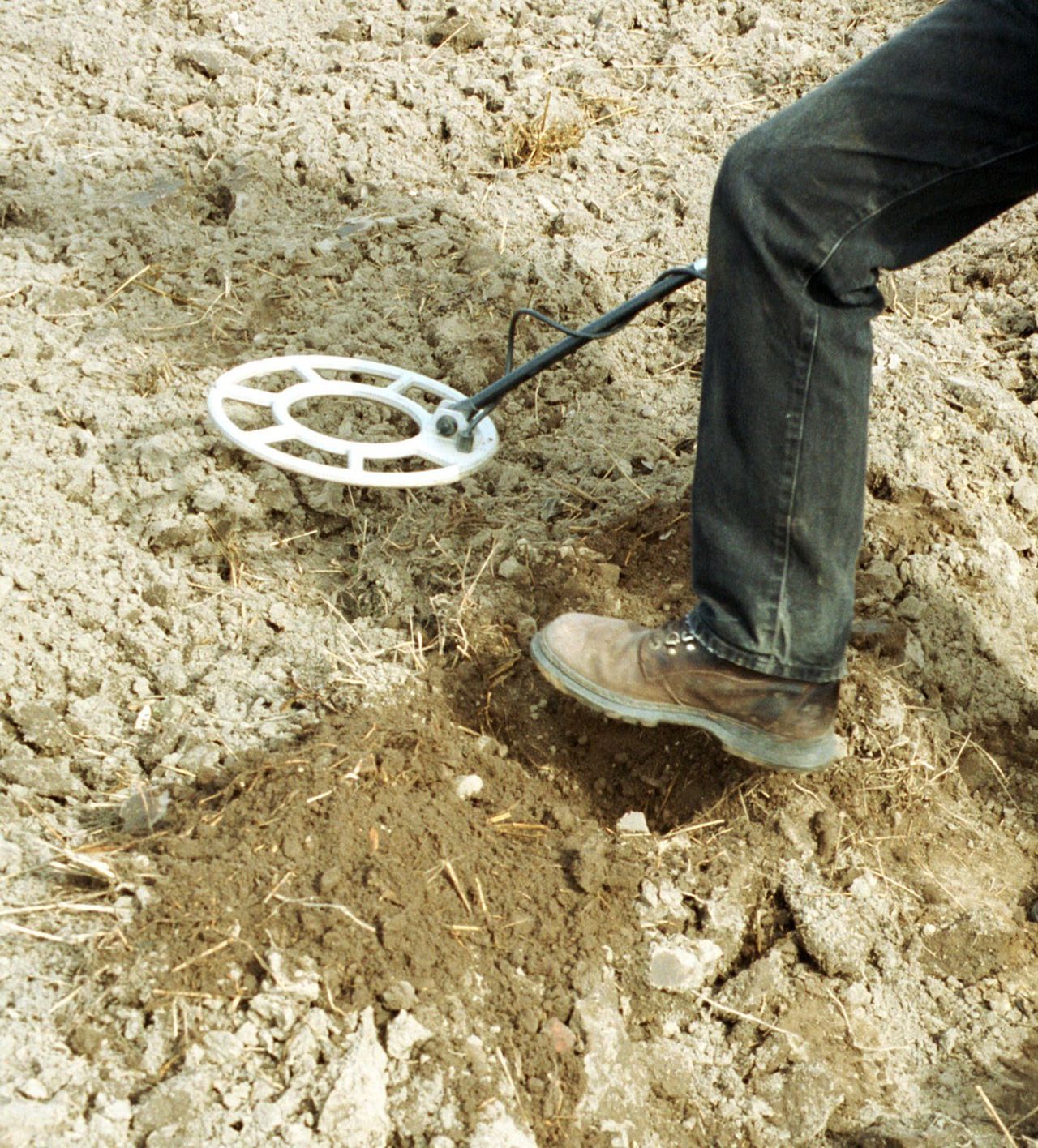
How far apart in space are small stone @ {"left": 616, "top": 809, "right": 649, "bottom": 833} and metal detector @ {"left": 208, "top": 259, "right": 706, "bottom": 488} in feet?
2.40

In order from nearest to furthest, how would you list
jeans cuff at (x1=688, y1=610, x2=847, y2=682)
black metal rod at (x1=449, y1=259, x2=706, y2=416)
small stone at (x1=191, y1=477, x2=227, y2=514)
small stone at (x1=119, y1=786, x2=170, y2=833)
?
1. jeans cuff at (x1=688, y1=610, x2=847, y2=682)
2. small stone at (x1=119, y1=786, x2=170, y2=833)
3. black metal rod at (x1=449, y1=259, x2=706, y2=416)
4. small stone at (x1=191, y1=477, x2=227, y2=514)

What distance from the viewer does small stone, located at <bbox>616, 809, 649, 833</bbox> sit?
2359mm

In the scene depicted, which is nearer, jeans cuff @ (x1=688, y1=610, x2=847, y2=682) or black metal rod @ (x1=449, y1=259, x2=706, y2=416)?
jeans cuff @ (x1=688, y1=610, x2=847, y2=682)

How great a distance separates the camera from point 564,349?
2572mm

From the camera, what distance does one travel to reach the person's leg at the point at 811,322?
70.8 inches

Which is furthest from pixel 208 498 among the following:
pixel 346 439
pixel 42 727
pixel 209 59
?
pixel 209 59

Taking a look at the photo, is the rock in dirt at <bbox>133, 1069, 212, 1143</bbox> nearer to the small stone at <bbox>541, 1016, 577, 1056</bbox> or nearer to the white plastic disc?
the small stone at <bbox>541, 1016, 577, 1056</bbox>

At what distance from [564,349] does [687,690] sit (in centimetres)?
75

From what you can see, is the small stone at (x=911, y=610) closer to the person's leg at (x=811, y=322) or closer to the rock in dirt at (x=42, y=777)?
the person's leg at (x=811, y=322)

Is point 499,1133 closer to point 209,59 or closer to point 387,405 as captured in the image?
point 387,405

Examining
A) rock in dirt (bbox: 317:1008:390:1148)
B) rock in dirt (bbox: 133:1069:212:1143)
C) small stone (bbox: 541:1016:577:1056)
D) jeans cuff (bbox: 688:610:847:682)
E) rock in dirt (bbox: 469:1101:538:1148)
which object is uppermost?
jeans cuff (bbox: 688:610:847:682)

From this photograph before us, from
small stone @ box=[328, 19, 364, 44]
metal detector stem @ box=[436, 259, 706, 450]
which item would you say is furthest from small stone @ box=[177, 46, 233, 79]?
metal detector stem @ box=[436, 259, 706, 450]

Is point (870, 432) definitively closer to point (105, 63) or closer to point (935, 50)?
point (935, 50)

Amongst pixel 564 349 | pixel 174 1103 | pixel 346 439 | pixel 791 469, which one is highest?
pixel 791 469
